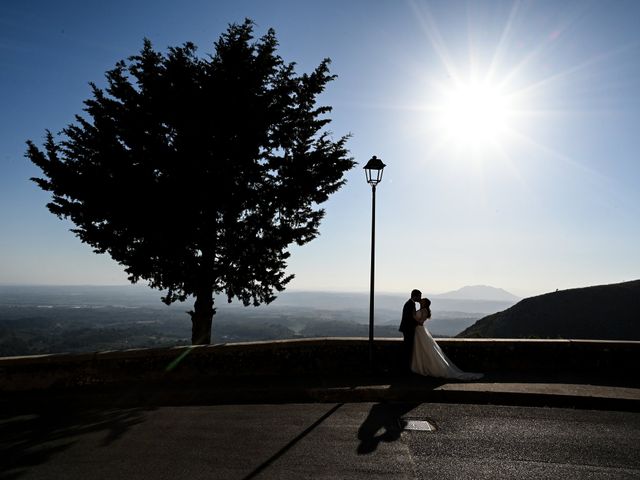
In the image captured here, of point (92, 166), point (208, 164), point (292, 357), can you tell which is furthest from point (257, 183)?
point (292, 357)

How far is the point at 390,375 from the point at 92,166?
10536 millimetres

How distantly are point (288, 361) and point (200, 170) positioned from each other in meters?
6.85

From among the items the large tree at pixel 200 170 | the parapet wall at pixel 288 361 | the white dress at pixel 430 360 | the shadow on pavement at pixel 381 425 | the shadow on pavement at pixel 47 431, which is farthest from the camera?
the large tree at pixel 200 170

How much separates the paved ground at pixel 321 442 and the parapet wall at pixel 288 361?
139 cm

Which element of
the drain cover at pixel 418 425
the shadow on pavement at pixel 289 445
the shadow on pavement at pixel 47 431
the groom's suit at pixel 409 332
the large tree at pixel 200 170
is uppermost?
the large tree at pixel 200 170

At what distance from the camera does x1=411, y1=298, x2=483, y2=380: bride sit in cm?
821

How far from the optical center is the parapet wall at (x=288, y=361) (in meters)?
8.08

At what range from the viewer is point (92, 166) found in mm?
11711

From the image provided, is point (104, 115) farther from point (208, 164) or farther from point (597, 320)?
point (597, 320)

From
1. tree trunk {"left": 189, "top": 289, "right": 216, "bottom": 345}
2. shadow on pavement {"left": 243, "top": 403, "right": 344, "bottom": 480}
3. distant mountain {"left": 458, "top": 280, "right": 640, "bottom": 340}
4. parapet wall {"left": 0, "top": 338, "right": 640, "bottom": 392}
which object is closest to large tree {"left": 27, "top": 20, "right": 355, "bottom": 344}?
tree trunk {"left": 189, "top": 289, "right": 216, "bottom": 345}

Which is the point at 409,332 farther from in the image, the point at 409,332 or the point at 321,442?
the point at 321,442

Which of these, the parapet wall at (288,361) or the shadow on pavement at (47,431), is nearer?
the shadow on pavement at (47,431)

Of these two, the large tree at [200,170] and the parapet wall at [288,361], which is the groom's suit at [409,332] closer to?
the parapet wall at [288,361]

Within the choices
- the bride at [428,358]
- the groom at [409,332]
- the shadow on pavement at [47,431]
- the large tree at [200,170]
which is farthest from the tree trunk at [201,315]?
the bride at [428,358]
